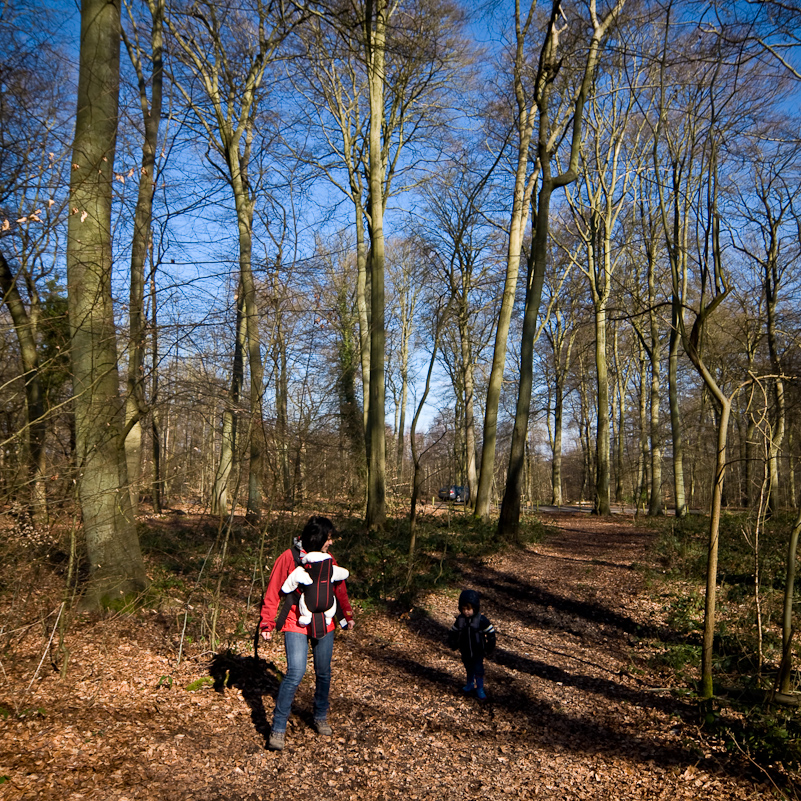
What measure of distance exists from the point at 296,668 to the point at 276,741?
60 centimetres

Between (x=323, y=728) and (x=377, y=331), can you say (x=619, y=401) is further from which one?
(x=323, y=728)

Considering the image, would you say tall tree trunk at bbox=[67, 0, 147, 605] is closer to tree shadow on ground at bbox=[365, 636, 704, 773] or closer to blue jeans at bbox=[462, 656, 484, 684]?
tree shadow on ground at bbox=[365, 636, 704, 773]

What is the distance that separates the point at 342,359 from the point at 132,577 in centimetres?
1764

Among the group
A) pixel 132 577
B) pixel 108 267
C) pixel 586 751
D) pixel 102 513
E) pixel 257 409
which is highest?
pixel 108 267

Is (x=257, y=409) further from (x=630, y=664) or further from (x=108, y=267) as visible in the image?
(x=630, y=664)

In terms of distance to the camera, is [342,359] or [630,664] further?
[342,359]

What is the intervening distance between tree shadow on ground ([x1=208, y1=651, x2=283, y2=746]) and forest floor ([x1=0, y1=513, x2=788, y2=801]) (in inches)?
0.6

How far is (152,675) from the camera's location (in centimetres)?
519

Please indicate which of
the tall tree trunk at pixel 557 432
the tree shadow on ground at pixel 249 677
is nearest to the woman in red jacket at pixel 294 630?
the tree shadow on ground at pixel 249 677

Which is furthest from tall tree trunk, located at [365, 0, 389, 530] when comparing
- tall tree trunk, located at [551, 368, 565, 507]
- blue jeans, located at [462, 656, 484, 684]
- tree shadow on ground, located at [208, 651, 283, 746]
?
tall tree trunk, located at [551, 368, 565, 507]

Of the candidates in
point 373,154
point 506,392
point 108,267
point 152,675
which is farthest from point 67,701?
point 506,392

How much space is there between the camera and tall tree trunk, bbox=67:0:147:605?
5809 mm

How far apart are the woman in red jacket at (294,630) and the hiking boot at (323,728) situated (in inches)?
13.3

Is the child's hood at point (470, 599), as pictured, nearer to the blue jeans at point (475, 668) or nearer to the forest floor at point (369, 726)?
the blue jeans at point (475, 668)
